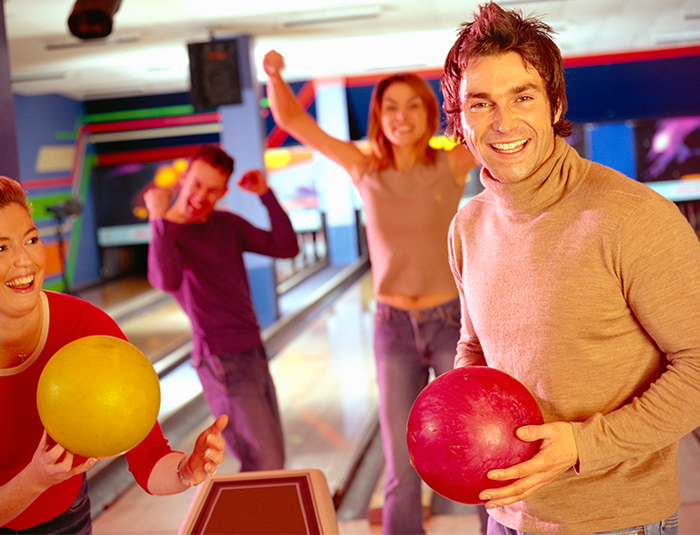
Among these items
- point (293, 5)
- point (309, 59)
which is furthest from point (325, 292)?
point (293, 5)

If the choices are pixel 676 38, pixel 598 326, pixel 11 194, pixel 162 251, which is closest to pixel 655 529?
pixel 598 326

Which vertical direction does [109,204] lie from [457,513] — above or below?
above

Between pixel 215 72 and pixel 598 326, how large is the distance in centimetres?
541

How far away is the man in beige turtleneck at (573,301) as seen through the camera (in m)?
0.92

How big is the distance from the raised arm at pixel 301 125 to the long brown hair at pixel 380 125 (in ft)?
0.22

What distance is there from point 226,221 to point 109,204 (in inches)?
350

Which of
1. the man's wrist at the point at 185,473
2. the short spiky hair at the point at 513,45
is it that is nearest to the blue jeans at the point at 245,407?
the man's wrist at the point at 185,473

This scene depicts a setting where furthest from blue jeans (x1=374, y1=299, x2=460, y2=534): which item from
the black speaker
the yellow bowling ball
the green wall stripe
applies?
the green wall stripe

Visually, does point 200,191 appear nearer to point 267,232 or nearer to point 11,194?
point 267,232

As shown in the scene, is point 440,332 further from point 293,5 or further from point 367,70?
point 367,70

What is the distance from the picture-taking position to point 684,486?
2756 mm

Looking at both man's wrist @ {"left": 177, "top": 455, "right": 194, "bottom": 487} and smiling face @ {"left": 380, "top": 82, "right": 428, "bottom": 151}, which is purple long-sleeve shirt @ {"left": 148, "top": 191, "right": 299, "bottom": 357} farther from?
man's wrist @ {"left": 177, "top": 455, "right": 194, "bottom": 487}

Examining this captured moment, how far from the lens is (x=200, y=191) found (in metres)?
2.28

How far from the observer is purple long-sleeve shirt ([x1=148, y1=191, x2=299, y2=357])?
2227 mm
